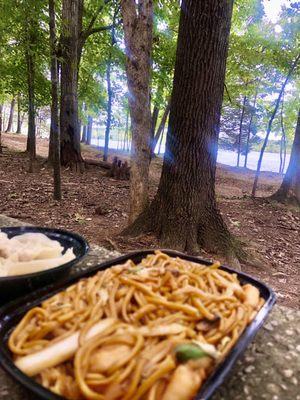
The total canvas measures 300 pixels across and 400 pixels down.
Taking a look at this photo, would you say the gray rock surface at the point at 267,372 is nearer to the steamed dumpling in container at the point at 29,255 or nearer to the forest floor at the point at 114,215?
the steamed dumpling in container at the point at 29,255

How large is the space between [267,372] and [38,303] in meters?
0.92

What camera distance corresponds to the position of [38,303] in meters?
1.25

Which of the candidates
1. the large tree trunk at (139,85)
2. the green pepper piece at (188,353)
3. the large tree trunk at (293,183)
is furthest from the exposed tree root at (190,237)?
the large tree trunk at (293,183)

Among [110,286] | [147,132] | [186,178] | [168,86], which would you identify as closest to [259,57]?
[168,86]

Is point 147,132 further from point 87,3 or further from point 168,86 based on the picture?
point 87,3

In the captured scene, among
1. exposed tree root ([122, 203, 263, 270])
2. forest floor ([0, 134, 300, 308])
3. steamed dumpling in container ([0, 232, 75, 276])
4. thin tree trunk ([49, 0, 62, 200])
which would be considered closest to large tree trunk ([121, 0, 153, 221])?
exposed tree root ([122, 203, 263, 270])

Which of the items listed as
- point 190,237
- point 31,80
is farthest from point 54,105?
point 190,237

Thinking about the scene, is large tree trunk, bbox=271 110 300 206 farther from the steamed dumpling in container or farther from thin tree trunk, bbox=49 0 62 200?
the steamed dumpling in container

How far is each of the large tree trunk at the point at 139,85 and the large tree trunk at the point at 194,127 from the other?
1.01m

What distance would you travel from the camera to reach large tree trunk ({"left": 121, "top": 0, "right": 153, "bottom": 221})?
15.5 feet

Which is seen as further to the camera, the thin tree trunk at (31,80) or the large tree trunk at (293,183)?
the large tree trunk at (293,183)

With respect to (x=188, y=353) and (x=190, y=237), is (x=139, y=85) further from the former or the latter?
(x=188, y=353)

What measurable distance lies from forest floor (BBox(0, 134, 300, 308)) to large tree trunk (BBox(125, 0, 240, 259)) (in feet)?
1.21

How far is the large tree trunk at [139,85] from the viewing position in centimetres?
473
